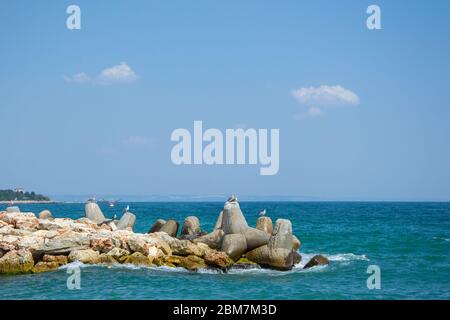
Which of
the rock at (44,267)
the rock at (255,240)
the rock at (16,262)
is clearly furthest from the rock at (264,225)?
the rock at (16,262)

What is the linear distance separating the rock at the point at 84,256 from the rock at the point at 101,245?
1.81ft

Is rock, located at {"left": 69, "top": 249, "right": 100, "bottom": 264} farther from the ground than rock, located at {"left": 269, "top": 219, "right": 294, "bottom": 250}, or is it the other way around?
rock, located at {"left": 269, "top": 219, "right": 294, "bottom": 250}

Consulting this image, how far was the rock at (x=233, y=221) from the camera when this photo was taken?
92.2ft

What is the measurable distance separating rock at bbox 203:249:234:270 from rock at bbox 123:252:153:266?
105 inches

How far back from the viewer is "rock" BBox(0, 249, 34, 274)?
25.0m

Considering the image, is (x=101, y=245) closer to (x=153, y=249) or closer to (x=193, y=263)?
(x=153, y=249)

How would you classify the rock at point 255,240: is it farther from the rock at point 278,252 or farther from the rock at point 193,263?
the rock at point 193,263

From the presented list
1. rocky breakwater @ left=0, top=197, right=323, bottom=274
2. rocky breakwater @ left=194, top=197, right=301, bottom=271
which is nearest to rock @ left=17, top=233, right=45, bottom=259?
rocky breakwater @ left=0, top=197, right=323, bottom=274

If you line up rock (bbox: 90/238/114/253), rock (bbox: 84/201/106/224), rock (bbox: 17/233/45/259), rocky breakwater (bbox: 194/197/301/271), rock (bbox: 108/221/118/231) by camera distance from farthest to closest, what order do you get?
1. rock (bbox: 84/201/106/224)
2. rock (bbox: 108/221/118/231)
3. rock (bbox: 90/238/114/253)
4. rocky breakwater (bbox: 194/197/301/271)
5. rock (bbox: 17/233/45/259)

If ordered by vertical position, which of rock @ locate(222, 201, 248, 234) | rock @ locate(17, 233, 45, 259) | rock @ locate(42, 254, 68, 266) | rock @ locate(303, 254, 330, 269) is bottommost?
rock @ locate(303, 254, 330, 269)

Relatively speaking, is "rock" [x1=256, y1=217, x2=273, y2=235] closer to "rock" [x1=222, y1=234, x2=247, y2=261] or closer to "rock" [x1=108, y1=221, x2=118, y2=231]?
"rock" [x1=222, y1=234, x2=247, y2=261]

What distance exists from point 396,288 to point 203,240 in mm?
10070
